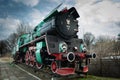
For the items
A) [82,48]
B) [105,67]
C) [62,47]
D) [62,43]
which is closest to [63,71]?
[62,47]

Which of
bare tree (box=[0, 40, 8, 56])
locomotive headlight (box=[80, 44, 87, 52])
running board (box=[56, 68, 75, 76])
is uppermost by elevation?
bare tree (box=[0, 40, 8, 56])

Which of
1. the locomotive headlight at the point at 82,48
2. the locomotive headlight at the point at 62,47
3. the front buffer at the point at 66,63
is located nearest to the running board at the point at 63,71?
the front buffer at the point at 66,63

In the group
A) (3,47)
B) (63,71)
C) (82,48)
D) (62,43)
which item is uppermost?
(3,47)

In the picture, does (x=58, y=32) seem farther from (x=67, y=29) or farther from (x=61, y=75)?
(x=61, y=75)

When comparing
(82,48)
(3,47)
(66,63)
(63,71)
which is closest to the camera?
(63,71)

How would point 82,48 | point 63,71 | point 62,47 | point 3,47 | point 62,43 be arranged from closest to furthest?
point 63,71 < point 62,47 < point 62,43 < point 82,48 < point 3,47

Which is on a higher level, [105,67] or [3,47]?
[3,47]

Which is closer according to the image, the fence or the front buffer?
the front buffer

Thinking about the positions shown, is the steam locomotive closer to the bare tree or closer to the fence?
the fence

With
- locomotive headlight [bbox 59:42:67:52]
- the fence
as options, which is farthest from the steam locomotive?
the fence

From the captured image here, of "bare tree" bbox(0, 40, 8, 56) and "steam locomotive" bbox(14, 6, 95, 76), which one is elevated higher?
"bare tree" bbox(0, 40, 8, 56)

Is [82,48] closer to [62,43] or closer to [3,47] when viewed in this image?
[62,43]

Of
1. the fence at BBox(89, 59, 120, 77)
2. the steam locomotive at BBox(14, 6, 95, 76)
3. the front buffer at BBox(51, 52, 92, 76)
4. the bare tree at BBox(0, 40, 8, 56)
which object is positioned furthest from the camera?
the bare tree at BBox(0, 40, 8, 56)

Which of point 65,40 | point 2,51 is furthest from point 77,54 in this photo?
point 2,51
